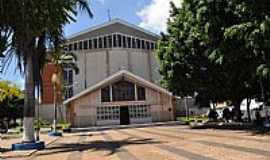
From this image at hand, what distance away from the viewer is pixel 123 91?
174 feet

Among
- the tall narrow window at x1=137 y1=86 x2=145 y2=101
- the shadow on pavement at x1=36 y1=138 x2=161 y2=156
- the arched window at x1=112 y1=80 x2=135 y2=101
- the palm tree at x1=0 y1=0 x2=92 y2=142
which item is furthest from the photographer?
the tall narrow window at x1=137 y1=86 x2=145 y2=101

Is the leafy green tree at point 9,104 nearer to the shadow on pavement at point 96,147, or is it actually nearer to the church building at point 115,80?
the church building at point 115,80

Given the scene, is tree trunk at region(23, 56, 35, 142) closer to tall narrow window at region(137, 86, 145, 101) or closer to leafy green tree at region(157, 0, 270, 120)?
leafy green tree at region(157, 0, 270, 120)

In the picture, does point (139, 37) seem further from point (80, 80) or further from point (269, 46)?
point (269, 46)

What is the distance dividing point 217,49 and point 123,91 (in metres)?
31.1

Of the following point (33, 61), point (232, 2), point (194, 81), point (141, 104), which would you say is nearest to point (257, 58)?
point (232, 2)

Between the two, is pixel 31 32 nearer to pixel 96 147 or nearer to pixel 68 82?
pixel 96 147

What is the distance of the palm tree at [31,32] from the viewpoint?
45.2 feet

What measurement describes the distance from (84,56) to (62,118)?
917 cm

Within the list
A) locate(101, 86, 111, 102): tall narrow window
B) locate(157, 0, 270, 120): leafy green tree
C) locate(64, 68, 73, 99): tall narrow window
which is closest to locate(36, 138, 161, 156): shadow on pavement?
locate(157, 0, 270, 120): leafy green tree

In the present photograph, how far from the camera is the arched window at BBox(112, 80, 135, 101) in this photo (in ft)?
173

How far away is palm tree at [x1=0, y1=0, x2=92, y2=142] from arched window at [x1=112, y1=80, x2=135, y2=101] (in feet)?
86.9

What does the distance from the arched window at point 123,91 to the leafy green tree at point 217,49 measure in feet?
58.8

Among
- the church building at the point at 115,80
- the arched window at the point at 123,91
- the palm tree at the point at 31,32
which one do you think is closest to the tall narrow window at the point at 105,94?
the church building at the point at 115,80
